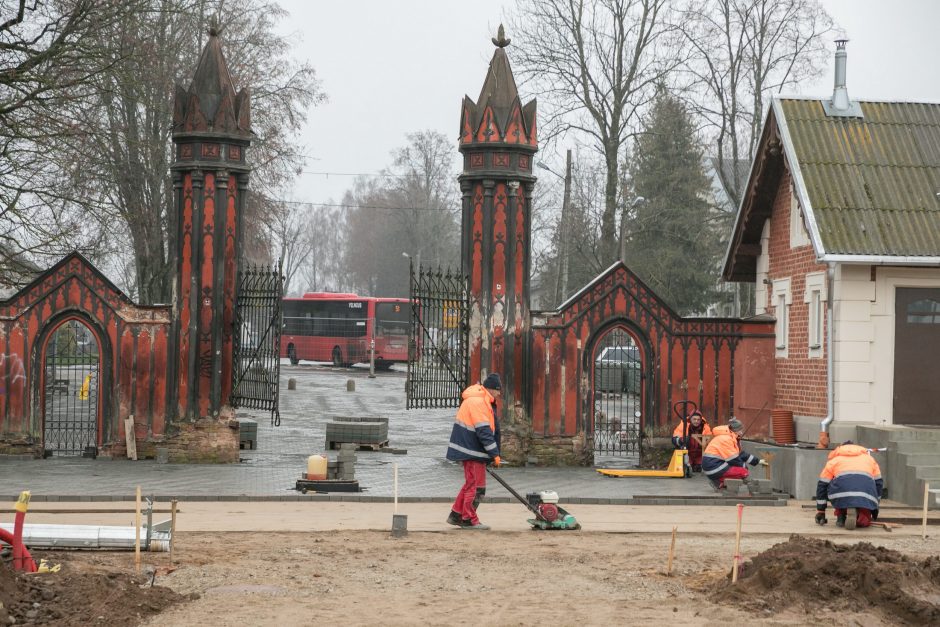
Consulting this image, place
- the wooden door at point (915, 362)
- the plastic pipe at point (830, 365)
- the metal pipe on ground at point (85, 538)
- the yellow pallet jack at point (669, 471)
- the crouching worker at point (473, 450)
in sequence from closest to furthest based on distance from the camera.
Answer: the metal pipe on ground at point (85, 538) < the crouching worker at point (473, 450) < the plastic pipe at point (830, 365) < the wooden door at point (915, 362) < the yellow pallet jack at point (669, 471)

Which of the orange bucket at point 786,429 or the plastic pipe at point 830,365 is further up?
the plastic pipe at point 830,365

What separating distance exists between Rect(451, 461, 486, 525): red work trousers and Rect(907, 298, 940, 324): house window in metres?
8.99

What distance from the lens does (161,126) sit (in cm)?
3653

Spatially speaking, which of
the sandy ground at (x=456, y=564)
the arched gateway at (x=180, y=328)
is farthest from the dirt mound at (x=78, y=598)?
the arched gateway at (x=180, y=328)

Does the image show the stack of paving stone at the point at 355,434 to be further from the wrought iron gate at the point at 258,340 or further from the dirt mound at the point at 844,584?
the dirt mound at the point at 844,584

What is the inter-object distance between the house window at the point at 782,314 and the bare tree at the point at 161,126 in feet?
41.4

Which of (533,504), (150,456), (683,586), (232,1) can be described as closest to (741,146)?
(232,1)

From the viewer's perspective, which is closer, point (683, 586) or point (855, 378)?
point (683, 586)

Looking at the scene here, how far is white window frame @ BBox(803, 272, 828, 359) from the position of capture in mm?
21359

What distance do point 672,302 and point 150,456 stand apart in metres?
28.9

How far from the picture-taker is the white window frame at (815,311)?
2136cm

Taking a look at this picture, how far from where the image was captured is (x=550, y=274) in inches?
2034

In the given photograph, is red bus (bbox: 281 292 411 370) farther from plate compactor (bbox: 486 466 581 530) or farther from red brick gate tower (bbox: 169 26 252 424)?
plate compactor (bbox: 486 466 581 530)

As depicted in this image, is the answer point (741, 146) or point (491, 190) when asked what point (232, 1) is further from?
point (491, 190)
